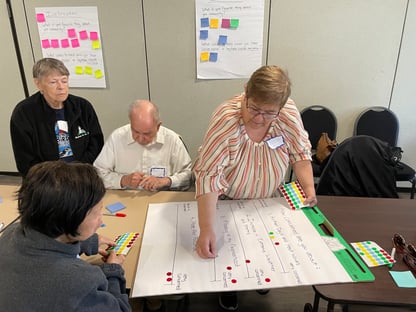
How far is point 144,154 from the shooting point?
1882 mm

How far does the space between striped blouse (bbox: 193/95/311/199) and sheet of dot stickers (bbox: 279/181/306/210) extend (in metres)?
0.06

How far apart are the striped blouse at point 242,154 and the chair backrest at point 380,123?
6.21 ft

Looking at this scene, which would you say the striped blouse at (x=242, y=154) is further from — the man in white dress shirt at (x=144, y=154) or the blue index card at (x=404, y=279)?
the blue index card at (x=404, y=279)

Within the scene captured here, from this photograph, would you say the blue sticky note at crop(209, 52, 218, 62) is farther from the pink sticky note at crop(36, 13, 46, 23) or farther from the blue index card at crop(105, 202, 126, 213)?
the blue index card at crop(105, 202, 126, 213)

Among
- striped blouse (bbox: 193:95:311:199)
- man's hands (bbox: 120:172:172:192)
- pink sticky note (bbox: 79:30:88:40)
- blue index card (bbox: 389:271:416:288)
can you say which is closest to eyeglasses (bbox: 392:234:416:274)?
blue index card (bbox: 389:271:416:288)

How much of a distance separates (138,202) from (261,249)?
2.29 feet

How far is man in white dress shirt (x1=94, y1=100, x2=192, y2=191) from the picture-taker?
1756 millimetres

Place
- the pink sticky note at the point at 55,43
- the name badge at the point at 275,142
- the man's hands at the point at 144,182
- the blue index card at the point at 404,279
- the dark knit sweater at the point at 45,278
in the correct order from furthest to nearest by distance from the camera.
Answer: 1. the pink sticky note at the point at 55,43
2. the man's hands at the point at 144,182
3. the name badge at the point at 275,142
4. the blue index card at the point at 404,279
5. the dark knit sweater at the point at 45,278

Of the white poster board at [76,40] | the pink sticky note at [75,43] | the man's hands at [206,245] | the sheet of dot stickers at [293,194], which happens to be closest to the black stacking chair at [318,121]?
the sheet of dot stickers at [293,194]

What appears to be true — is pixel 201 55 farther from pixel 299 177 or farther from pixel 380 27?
pixel 299 177

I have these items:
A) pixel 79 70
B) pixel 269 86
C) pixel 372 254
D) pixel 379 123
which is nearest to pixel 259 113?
pixel 269 86

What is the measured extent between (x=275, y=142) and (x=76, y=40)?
8.46ft

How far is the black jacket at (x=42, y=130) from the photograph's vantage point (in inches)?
80.9

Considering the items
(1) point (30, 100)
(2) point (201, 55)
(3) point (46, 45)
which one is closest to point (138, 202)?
(1) point (30, 100)
